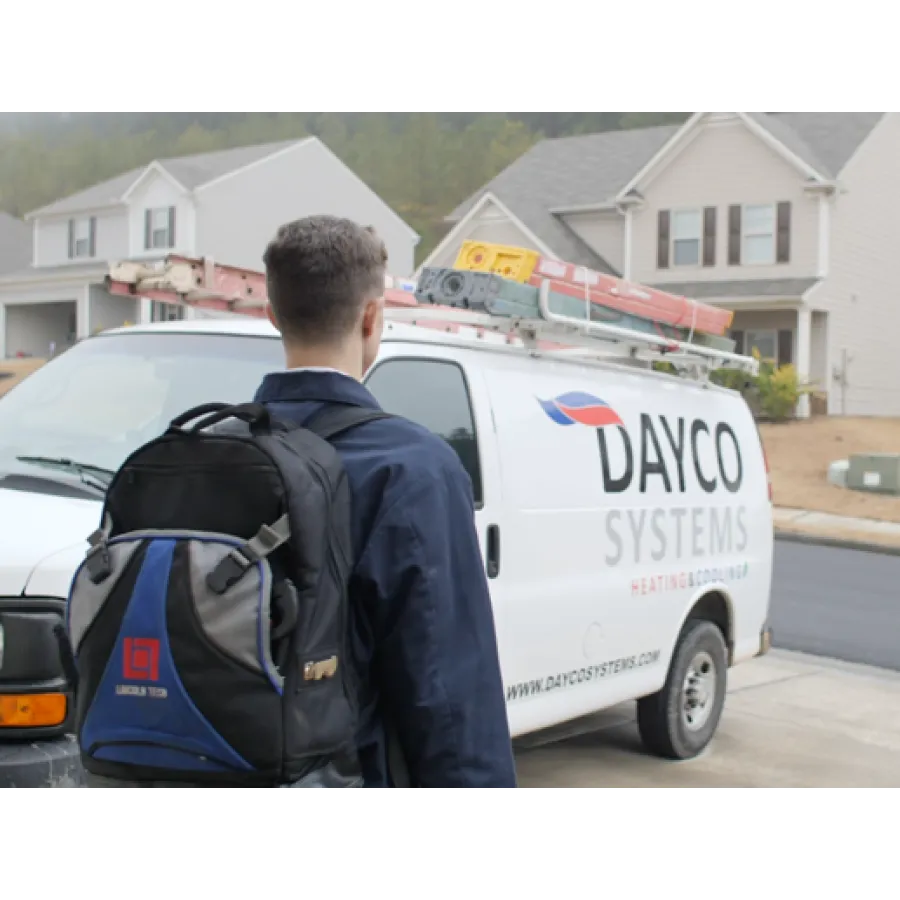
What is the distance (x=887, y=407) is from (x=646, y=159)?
8.39 m

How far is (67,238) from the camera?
38406mm

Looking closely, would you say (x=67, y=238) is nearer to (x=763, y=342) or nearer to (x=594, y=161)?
(x=594, y=161)

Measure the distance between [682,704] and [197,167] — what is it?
29.8 meters

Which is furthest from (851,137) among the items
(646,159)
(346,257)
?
(346,257)

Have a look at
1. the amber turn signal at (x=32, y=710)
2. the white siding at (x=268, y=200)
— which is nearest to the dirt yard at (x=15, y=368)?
the white siding at (x=268, y=200)

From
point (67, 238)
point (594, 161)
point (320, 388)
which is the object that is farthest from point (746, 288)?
point (320, 388)

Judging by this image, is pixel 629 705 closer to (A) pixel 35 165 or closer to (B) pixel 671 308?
(B) pixel 671 308

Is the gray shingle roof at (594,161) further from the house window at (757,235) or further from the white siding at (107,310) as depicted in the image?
the white siding at (107,310)

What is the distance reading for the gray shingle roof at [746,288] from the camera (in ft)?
87.6

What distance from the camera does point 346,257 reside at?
2174mm

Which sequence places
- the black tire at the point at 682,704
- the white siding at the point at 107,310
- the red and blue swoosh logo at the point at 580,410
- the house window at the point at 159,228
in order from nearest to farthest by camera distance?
the red and blue swoosh logo at the point at 580,410
the black tire at the point at 682,704
the house window at the point at 159,228
the white siding at the point at 107,310

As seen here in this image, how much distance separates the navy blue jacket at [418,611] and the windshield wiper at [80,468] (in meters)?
2.07

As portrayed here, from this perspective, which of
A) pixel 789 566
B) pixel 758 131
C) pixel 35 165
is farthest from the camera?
pixel 35 165

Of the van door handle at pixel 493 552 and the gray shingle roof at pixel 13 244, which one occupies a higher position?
the gray shingle roof at pixel 13 244
